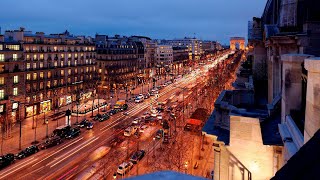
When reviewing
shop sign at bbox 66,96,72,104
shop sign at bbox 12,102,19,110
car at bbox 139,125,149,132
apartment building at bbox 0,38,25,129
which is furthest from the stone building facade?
shop sign at bbox 66,96,72,104

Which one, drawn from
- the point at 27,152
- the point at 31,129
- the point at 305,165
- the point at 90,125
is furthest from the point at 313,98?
the point at 31,129

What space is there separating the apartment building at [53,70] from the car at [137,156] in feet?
111

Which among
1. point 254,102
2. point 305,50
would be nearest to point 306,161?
point 305,50

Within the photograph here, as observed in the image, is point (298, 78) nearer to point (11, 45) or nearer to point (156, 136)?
point (156, 136)

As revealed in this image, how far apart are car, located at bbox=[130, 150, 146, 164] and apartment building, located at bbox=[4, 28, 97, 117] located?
1332 inches

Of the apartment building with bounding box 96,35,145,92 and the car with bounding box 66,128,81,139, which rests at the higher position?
Result: the apartment building with bounding box 96,35,145,92

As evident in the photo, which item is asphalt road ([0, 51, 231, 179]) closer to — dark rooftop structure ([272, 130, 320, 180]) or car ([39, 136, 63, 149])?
car ([39, 136, 63, 149])

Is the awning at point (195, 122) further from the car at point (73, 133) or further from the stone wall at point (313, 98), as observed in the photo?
the stone wall at point (313, 98)

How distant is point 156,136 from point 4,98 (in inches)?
1203

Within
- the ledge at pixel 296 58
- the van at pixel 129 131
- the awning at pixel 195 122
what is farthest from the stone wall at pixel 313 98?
the van at pixel 129 131

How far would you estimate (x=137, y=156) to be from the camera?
39969 mm

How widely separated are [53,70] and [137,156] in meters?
44.9

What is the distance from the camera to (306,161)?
17.6ft

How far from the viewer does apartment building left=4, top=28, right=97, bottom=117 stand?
68.3m
